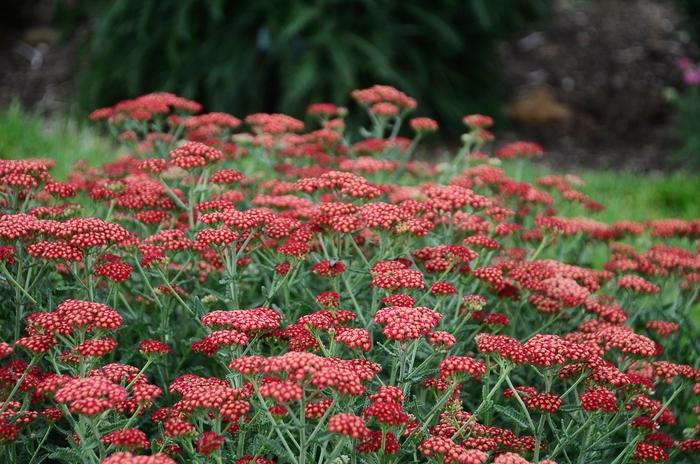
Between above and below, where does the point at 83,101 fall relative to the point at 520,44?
below

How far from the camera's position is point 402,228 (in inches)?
111

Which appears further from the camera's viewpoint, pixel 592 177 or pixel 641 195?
pixel 592 177

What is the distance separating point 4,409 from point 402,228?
1346 millimetres

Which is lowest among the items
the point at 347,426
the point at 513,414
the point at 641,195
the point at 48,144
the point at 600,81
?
the point at 48,144

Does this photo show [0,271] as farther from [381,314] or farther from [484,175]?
[484,175]

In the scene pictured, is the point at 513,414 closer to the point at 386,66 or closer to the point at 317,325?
the point at 317,325

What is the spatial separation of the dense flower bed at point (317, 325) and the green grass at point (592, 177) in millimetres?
2462

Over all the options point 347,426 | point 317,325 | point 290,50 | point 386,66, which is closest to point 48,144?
point 290,50

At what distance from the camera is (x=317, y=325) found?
2.40 metres

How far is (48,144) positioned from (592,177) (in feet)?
16.6

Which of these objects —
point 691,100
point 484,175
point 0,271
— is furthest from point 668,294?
point 691,100

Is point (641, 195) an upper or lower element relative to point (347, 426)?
lower

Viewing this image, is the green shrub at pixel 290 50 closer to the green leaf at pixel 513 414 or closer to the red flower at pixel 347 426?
the green leaf at pixel 513 414

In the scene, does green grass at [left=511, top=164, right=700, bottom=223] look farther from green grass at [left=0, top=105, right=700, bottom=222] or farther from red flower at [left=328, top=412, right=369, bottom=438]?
red flower at [left=328, top=412, right=369, bottom=438]
